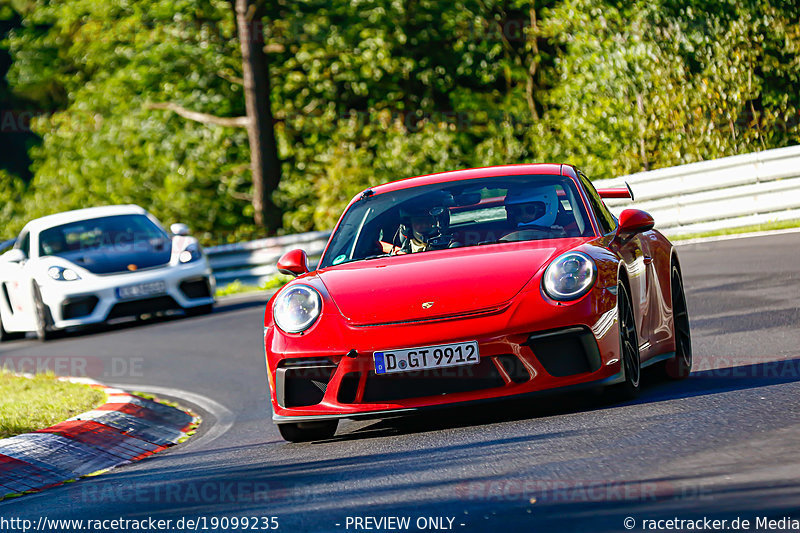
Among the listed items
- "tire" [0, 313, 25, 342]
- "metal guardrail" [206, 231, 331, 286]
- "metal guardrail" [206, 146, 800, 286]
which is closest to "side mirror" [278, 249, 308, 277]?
"tire" [0, 313, 25, 342]

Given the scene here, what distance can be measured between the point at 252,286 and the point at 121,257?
16.1 ft

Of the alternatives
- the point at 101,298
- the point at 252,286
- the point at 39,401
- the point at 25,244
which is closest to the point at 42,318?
the point at 101,298

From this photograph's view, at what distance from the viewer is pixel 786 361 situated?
7543 millimetres

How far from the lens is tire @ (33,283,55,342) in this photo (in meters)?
15.2

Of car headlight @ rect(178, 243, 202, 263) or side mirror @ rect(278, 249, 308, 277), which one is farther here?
car headlight @ rect(178, 243, 202, 263)

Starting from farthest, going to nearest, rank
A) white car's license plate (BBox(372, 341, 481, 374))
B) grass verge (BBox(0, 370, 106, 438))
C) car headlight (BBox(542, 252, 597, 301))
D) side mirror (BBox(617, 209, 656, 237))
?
1. grass verge (BBox(0, 370, 106, 438))
2. side mirror (BBox(617, 209, 656, 237))
3. car headlight (BBox(542, 252, 597, 301))
4. white car's license plate (BBox(372, 341, 481, 374))

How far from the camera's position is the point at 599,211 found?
746 centimetres

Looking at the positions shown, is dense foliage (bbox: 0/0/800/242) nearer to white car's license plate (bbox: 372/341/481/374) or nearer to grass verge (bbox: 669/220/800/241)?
grass verge (bbox: 669/220/800/241)

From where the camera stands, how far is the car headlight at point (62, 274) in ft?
50.0

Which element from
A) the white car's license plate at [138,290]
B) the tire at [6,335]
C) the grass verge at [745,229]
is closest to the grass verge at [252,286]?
the tire at [6,335]

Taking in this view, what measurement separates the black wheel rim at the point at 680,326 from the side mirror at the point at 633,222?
0.77 metres

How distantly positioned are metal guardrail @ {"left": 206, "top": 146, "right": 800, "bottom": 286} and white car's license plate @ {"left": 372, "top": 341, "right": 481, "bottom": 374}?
10.8 m

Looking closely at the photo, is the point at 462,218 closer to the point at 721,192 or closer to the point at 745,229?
the point at 745,229

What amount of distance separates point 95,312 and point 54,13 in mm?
18528
